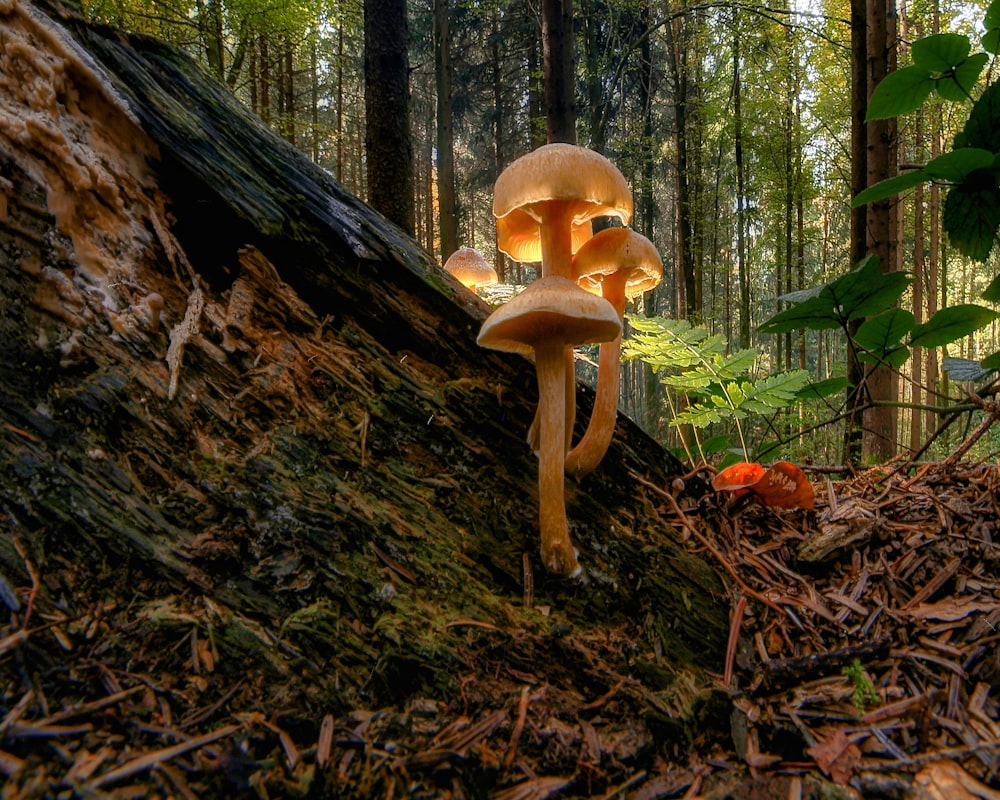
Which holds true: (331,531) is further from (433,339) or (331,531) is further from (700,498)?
(700,498)

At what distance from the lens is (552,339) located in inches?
67.2

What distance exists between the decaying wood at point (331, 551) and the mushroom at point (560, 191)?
0.45 meters

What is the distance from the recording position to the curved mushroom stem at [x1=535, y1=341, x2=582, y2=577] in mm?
1625

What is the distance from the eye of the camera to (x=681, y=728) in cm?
126

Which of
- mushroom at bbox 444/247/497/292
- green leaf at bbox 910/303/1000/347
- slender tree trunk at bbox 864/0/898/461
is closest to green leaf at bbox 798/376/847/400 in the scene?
green leaf at bbox 910/303/1000/347

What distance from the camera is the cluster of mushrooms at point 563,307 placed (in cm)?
156

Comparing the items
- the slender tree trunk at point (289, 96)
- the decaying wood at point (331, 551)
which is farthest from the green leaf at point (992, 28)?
the slender tree trunk at point (289, 96)

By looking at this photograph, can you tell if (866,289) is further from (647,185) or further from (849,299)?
(647,185)

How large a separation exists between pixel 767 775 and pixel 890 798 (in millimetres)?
230

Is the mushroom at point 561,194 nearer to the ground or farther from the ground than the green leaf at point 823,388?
farther from the ground

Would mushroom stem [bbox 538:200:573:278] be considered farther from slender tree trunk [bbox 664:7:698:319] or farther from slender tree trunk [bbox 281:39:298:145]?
slender tree trunk [bbox 281:39:298:145]

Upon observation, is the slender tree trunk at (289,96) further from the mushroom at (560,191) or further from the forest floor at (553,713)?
the forest floor at (553,713)

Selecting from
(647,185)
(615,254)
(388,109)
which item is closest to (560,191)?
(615,254)

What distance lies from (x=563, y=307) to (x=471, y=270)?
3830 mm
